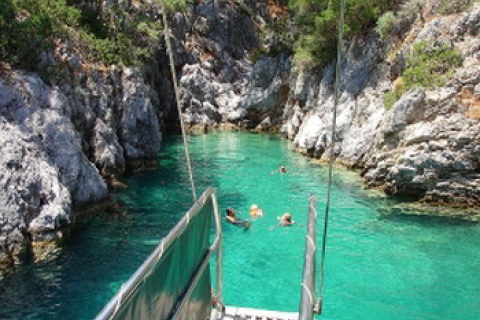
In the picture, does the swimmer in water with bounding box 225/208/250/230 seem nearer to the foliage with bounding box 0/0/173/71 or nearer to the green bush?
the foliage with bounding box 0/0/173/71

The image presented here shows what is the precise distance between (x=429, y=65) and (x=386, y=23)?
598 cm

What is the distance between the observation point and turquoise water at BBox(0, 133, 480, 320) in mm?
11906

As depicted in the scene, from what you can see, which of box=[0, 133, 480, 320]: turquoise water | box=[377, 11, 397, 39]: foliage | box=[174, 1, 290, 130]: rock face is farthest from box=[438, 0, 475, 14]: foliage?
box=[174, 1, 290, 130]: rock face

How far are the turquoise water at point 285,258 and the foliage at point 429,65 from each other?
5.35 meters

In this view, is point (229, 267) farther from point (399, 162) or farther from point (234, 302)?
point (399, 162)

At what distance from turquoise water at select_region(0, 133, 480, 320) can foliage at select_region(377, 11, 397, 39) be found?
350 inches

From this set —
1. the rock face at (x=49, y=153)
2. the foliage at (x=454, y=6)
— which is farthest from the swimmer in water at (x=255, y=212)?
the foliage at (x=454, y=6)

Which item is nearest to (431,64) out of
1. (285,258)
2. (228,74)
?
(285,258)

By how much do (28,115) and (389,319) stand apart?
13.1m

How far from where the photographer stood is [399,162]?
19516 mm

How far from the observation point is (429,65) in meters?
20.3

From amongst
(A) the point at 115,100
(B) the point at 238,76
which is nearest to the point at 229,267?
(A) the point at 115,100

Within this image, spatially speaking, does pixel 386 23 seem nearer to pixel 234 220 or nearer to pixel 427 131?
pixel 427 131

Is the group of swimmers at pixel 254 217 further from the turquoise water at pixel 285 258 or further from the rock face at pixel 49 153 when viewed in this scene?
the rock face at pixel 49 153
